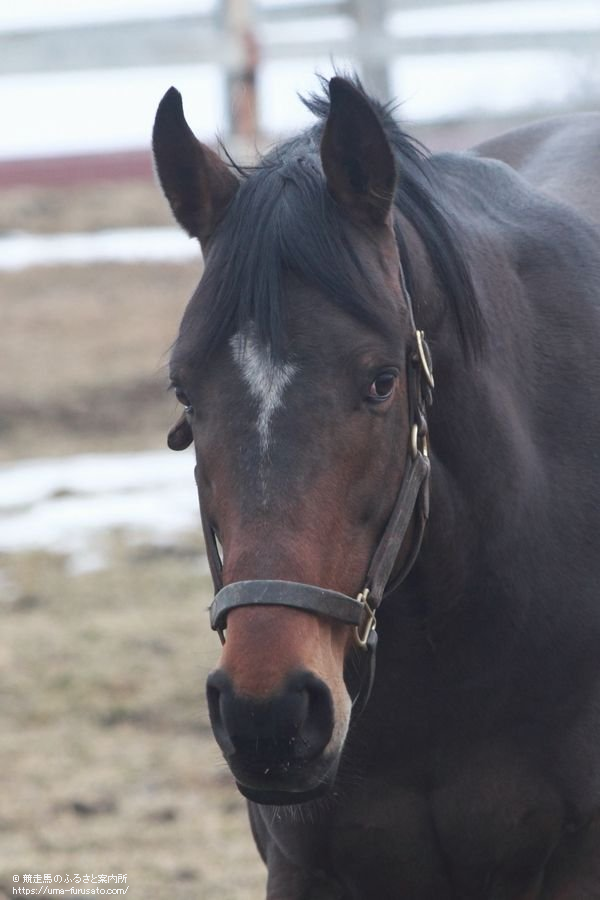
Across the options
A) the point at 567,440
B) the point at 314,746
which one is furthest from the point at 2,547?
the point at 314,746

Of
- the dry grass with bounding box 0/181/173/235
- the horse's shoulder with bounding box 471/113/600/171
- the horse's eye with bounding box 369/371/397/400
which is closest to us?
the horse's eye with bounding box 369/371/397/400

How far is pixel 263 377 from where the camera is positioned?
7.20 ft

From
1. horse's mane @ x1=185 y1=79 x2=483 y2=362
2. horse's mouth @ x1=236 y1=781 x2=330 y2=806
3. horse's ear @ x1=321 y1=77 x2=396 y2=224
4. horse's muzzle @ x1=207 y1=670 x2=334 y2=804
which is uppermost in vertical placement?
horse's ear @ x1=321 y1=77 x2=396 y2=224

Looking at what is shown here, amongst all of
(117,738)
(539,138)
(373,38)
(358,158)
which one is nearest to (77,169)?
(373,38)

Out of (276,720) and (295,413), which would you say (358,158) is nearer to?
(295,413)

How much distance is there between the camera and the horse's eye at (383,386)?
2242 millimetres

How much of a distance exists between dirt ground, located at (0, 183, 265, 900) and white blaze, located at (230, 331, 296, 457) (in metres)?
0.54

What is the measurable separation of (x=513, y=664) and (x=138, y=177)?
8.83m

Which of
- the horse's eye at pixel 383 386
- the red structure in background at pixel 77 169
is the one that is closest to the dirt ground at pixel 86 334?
the red structure in background at pixel 77 169

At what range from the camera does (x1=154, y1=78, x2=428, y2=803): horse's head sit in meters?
2.08

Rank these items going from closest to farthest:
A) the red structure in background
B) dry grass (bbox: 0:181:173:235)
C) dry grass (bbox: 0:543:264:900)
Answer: dry grass (bbox: 0:543:264:900) < the red structure in background < dry grass (bbox: 0:181:173:235)

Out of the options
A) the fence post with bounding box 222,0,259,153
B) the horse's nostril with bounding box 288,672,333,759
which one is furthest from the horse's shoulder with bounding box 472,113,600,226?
the fence post with bounding box 222,0,259,153

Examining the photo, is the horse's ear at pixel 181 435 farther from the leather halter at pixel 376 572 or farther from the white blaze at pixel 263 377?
the white blaze at pixel 263 377

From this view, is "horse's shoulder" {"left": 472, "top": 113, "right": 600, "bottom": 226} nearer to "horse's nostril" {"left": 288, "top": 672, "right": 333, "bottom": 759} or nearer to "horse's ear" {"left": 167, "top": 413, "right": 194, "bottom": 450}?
"horse's ear" {"left": 167, "top": 413, "right": 194, "bottom": 450}
